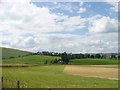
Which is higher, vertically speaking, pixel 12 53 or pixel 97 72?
pixel 12 53

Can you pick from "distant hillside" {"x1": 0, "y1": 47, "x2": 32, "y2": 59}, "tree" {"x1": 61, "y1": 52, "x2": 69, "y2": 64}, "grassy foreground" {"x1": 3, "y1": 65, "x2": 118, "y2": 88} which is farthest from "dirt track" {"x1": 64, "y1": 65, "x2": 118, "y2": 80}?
"distant hillside" {"x1": 0, "y1": 47, "x2": 32, "y2": 59}

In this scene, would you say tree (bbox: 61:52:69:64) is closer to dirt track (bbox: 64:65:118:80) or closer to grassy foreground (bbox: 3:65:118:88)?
dirt track (bbox: 64:65:118:80)

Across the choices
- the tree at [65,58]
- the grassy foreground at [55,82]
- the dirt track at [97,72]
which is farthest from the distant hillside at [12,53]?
the grassy foreground at [55,82]

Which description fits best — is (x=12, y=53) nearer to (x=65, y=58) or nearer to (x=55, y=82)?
(x=65, y=58)

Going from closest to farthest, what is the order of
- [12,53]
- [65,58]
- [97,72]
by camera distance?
[97,72] < [65,58] < [12,53]

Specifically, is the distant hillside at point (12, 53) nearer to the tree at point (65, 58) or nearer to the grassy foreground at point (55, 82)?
the tree at point (65, 58)

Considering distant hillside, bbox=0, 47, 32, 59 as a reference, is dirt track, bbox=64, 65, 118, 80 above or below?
below

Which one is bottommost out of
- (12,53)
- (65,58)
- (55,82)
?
(55,82)

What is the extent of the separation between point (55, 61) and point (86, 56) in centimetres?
2588

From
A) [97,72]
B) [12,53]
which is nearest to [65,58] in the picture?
[12,53]

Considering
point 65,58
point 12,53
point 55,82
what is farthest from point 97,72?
point 12,53

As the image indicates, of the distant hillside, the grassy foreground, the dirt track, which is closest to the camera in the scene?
the grassy foreground

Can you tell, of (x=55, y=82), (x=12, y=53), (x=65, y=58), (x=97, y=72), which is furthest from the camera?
(x=12, y=53)

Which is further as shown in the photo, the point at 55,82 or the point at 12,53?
the point at 12,53
